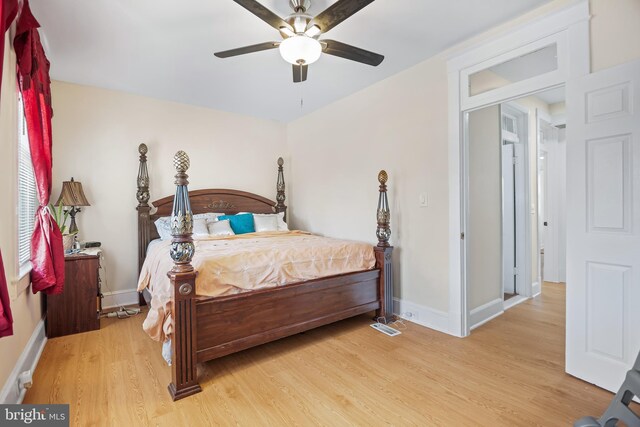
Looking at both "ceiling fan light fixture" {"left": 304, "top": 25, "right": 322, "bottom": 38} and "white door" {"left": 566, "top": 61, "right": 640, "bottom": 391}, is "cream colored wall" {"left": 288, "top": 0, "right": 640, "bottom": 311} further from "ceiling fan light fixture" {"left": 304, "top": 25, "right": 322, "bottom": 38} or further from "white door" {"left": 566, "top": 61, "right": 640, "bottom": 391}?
"ceiling fan light fixture" {"left": 304, "top": 25, "right": 322, "bottom": 38}

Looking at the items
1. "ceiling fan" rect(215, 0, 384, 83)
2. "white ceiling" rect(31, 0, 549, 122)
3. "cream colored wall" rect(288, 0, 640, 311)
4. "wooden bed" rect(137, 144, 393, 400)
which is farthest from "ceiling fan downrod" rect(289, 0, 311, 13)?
"cream colored wall" rect(288, 0, 640, 311)

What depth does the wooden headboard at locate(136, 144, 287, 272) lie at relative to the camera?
3684 mm

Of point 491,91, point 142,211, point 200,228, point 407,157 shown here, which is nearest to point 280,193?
point 200,228

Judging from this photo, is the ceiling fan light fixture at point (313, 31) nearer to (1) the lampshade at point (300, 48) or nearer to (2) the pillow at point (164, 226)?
(1) the lampshade at point (300, 48)

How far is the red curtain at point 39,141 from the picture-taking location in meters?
1.99

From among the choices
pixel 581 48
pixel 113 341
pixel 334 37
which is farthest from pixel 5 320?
pixel 581 48

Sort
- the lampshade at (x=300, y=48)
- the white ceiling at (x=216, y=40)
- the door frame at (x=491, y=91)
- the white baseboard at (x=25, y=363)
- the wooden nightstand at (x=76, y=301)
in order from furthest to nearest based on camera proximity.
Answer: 1. the wooden nightstand at (x=76, y=301)
2. the white ceiling at (x=216, y=40)
3. the door frame at (x=491, y=91)
4. the lampshade at (x=300, y=48)
5. the white baseboard at (x=25, y=363)

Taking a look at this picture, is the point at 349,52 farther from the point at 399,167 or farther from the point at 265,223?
the point at 265,223

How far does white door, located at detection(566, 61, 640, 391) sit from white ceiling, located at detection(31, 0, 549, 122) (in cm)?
86

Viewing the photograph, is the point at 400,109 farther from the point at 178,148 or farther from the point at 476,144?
the point at 178,148

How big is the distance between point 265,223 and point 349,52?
2.56m

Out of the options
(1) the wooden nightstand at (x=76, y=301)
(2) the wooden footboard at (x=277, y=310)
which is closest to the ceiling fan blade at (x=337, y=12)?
(2) the wooden footboard at (x=277, y=310)

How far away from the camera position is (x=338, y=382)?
2047 millimetres

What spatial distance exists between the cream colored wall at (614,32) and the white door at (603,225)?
0.28 ft
